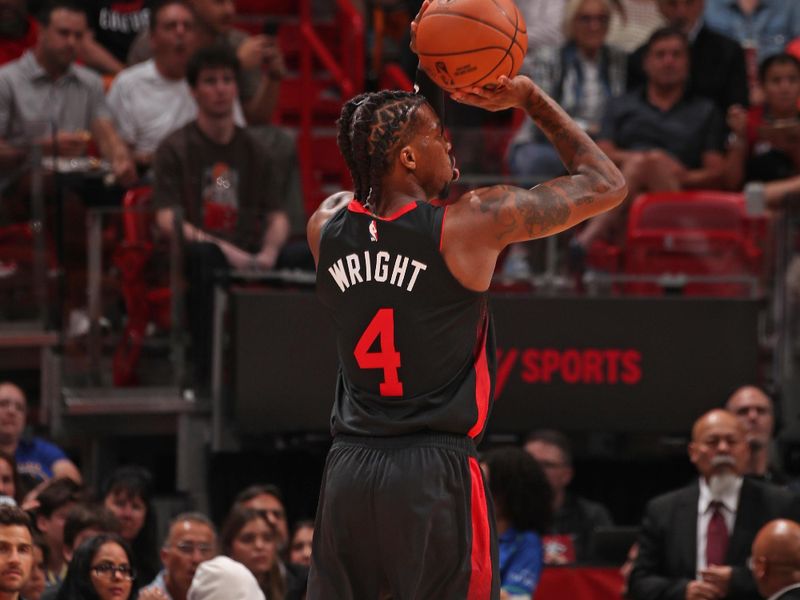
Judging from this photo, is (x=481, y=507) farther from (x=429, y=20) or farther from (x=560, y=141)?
(x=429, y=20)

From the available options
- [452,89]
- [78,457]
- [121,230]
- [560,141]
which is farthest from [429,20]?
[78,457]

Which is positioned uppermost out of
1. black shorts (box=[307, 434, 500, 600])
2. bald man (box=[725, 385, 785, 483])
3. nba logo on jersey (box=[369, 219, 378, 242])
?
nba logo on jersey (box=[369, 219, 378, 242])

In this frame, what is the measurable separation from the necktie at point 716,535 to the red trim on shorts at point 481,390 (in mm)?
3993

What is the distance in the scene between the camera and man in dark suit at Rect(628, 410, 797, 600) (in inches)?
354

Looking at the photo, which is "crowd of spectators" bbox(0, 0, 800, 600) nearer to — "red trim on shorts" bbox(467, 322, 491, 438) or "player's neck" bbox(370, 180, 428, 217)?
"red trim on shorts" bbox(467, 322, 491, 438)

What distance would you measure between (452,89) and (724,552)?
4.41 m

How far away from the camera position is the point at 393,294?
5.32m

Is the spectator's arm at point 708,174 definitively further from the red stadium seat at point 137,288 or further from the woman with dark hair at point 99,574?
the woman with dark hair at point 99,574

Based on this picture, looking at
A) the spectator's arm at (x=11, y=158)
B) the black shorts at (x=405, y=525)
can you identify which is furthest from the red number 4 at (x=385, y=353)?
the spectator's arm at (x=11, y=158)

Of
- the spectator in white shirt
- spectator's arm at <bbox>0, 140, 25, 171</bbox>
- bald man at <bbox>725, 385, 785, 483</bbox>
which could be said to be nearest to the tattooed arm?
bald man at <bbox>725, 385, 785, 483</bbox>

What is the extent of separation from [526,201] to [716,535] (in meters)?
4.33

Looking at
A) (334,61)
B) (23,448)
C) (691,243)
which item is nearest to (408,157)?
(23,448)

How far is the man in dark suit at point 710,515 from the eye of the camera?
8.99m

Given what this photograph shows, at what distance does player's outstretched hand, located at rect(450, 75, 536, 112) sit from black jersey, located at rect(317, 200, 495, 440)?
1.39ft
